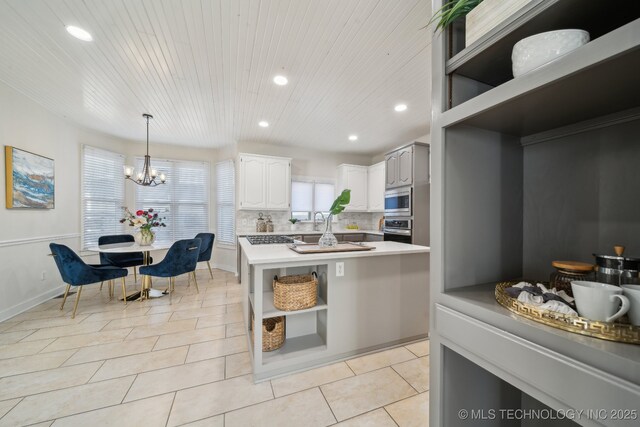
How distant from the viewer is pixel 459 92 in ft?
3.14

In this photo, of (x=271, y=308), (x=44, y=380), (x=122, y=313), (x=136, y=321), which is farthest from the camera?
(x=122, y=313)

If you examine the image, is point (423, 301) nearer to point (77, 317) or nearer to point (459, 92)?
point (459, 92)

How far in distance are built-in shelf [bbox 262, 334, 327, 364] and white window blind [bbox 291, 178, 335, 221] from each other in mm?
3529

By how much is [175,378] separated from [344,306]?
144 centimetres

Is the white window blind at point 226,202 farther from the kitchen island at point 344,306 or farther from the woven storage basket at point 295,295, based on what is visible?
the woven storage basket at point 295,295

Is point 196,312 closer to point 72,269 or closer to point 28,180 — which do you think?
point 72,269

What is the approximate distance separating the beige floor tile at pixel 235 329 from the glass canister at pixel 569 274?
8.64 feet

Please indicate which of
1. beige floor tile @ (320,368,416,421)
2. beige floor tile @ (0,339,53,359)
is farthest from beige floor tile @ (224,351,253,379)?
beige floor tile @ (0,339,53,359)

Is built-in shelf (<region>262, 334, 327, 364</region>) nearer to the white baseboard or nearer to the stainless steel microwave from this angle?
the stainless steel microwave

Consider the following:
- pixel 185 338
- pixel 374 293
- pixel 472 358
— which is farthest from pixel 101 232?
pixel 472 358

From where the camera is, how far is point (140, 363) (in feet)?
6.69

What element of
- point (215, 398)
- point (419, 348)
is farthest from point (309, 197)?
point (215, 398)

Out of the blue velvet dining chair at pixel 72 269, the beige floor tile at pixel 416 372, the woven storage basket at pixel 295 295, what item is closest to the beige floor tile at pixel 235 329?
the woven storage basket at pixel 295 295

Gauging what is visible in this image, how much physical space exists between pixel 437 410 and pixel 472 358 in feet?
1.02
